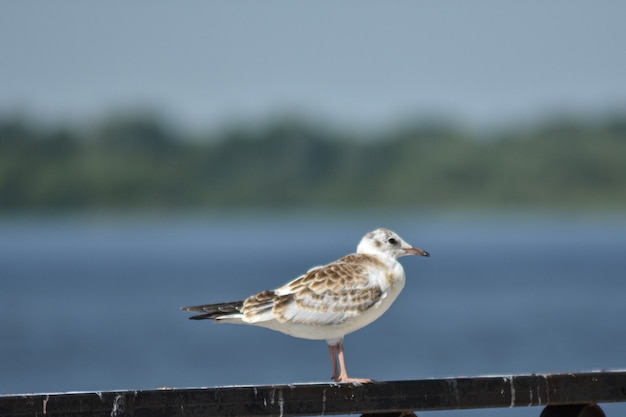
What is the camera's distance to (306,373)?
4009cm

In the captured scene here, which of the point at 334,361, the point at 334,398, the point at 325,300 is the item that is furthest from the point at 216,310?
the point at 334,398

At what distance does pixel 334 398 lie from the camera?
19.1 ft

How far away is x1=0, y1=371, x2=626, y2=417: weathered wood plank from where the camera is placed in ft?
17.7

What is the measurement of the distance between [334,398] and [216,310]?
4.51 ft

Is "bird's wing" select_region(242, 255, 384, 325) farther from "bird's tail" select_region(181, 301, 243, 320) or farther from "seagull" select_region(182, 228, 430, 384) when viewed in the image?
"bird's tail" select_region(181, 301, 243, 320)

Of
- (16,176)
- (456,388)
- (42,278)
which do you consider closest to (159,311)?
(42,278)

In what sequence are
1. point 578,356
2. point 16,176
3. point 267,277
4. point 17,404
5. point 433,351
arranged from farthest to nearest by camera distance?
point 16,176
point 267,277
point 433,351
point 578,356
point 17,404

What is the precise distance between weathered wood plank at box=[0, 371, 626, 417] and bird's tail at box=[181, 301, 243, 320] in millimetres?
1127

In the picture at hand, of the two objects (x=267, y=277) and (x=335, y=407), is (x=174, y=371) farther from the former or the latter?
(x=267, y=277)

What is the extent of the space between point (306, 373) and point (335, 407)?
34.5 metres

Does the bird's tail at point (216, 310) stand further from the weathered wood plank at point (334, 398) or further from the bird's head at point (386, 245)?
the weathered wood plank at point (334, 398)

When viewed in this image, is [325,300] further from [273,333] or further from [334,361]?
[273,333]

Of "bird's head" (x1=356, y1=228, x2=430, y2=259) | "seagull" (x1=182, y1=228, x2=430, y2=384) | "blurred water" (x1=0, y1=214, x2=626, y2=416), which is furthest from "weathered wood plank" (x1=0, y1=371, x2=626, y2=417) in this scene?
"blurred water" (x1=0, y1=214, x2=626, y2=416)

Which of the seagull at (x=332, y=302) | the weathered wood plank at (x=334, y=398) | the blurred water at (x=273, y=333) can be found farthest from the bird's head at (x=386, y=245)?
the blurred water at (x=273, y=333)
